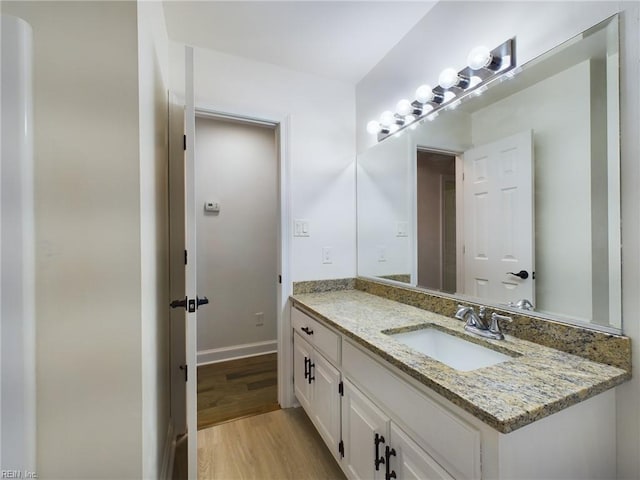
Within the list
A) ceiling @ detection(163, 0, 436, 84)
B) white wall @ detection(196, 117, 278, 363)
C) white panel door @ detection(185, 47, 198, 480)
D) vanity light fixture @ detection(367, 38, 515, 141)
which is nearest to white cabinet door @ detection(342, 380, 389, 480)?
white panel door @ detection(185, 47, 198, 480)

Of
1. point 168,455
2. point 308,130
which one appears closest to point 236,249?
point 308,130

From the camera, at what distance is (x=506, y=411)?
2.01 ft

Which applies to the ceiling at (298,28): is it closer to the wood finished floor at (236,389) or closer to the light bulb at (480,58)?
the light bulb at (480,58)

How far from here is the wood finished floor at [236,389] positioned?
1.89m

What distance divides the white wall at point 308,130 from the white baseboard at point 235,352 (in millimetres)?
1263

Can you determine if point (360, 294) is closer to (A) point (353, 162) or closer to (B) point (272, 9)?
(A) point (353, 162)

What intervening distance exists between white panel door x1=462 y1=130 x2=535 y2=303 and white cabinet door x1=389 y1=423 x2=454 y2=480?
27.6 inches

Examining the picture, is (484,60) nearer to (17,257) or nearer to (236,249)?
(17,257)

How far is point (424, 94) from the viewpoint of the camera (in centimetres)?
148

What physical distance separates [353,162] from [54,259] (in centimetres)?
186

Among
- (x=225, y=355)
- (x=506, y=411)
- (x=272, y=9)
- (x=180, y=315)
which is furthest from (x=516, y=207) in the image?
(x=225, y=355)

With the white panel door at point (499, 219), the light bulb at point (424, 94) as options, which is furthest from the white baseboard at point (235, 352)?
the light bulb at point (424, 94)

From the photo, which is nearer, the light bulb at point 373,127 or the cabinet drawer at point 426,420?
the cabinet drawer at point 426,420

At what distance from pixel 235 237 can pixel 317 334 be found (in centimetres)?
159
